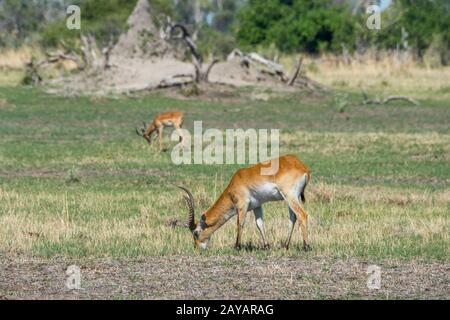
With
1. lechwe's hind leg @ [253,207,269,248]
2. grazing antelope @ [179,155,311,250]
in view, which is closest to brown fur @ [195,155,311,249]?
grazing antelope @ [179,155,311,250]

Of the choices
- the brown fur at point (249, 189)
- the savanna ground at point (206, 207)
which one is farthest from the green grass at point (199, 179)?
the brown fur at point (249, 189)

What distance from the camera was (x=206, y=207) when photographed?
1452 cm

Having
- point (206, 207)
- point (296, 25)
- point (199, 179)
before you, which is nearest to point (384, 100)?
point (199, 179)

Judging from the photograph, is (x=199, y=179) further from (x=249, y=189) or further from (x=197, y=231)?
(x=249, y=189)

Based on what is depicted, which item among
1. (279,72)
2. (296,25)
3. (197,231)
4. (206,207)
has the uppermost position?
(296,25)

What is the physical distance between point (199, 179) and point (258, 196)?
Answer: 607cm

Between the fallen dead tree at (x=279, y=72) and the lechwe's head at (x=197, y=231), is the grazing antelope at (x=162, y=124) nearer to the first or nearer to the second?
the lechwe's head at (x=197, y=231)

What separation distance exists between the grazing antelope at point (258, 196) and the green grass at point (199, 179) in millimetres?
238

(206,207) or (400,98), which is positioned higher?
(206,207)

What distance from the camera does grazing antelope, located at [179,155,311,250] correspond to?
10.9 m

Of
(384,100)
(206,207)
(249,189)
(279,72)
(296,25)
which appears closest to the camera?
(249,189)

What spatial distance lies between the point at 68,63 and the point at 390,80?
Answer: 42.5ft

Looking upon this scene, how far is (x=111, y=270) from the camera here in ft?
33.3
